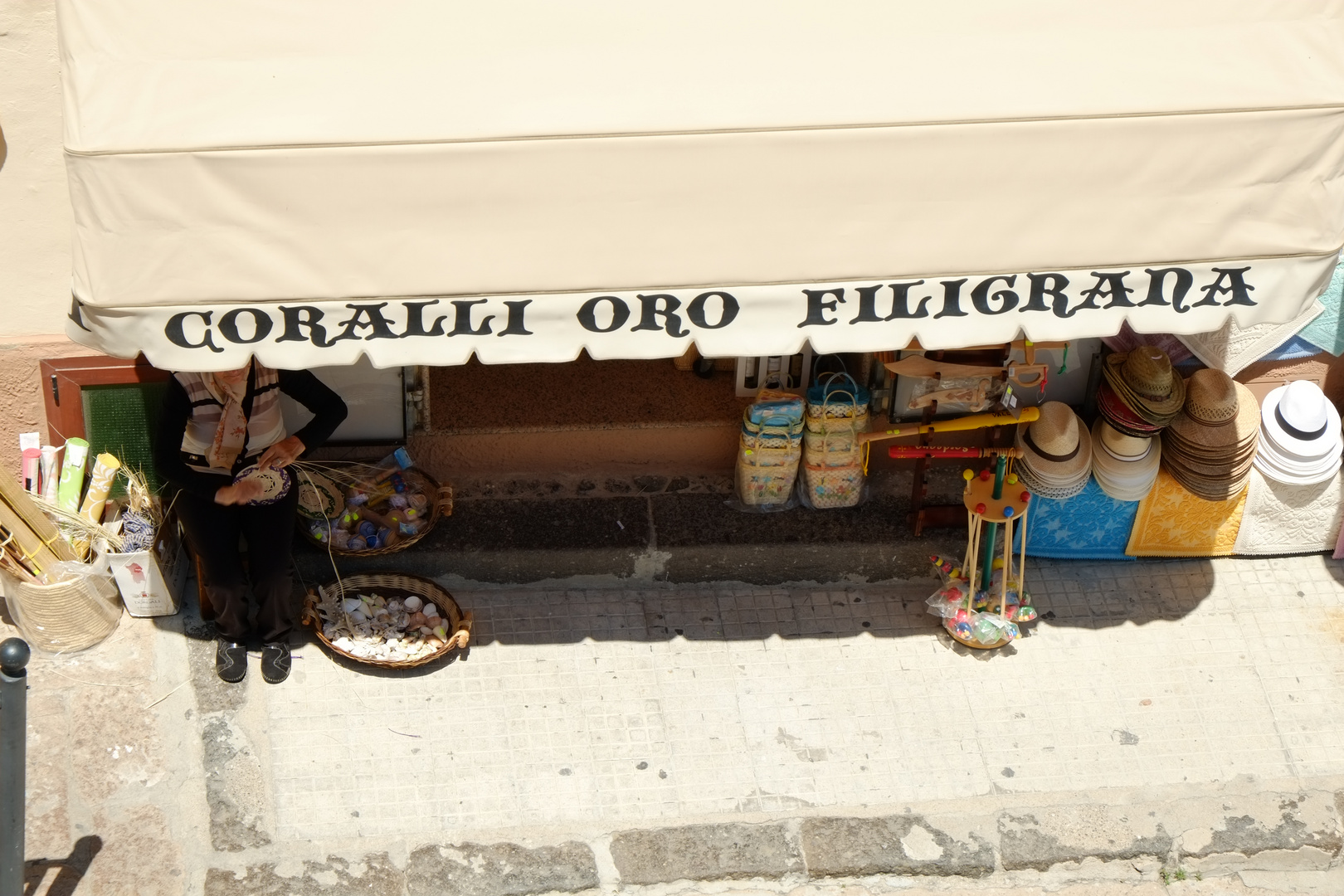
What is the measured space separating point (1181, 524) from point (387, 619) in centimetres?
414

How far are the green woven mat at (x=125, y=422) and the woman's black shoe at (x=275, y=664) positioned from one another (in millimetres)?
970

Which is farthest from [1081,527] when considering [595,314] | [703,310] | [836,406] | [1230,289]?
[595,314]

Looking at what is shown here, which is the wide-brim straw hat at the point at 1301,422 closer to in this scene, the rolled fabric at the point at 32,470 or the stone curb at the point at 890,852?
the stone curb at the point at 890,852

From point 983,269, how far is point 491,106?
1977 mm

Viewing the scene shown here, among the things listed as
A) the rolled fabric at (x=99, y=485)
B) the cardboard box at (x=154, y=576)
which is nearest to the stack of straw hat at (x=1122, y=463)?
the cardboard box at (x=154, y=576)

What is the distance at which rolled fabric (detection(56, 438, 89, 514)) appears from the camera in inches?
250

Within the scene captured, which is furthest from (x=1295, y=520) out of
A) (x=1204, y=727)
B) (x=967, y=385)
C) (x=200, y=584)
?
(x=200, y=584)

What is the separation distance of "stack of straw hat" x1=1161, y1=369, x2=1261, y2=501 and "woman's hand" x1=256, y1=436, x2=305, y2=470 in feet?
13.9

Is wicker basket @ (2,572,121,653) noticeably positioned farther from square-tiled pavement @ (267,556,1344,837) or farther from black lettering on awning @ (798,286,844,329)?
black lettering on awning @ (798,286,844,329)

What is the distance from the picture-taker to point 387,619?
21.6 feet

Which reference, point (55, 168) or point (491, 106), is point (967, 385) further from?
point (55, 168)

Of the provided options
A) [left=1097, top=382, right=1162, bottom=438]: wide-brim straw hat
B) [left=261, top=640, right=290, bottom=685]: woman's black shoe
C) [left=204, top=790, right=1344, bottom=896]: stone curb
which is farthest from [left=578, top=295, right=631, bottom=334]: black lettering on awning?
[left=1097, top=382, right=1162, bottom=438]: wide-brim straw hat

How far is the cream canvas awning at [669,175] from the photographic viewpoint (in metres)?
4.95

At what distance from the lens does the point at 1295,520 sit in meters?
7.13
